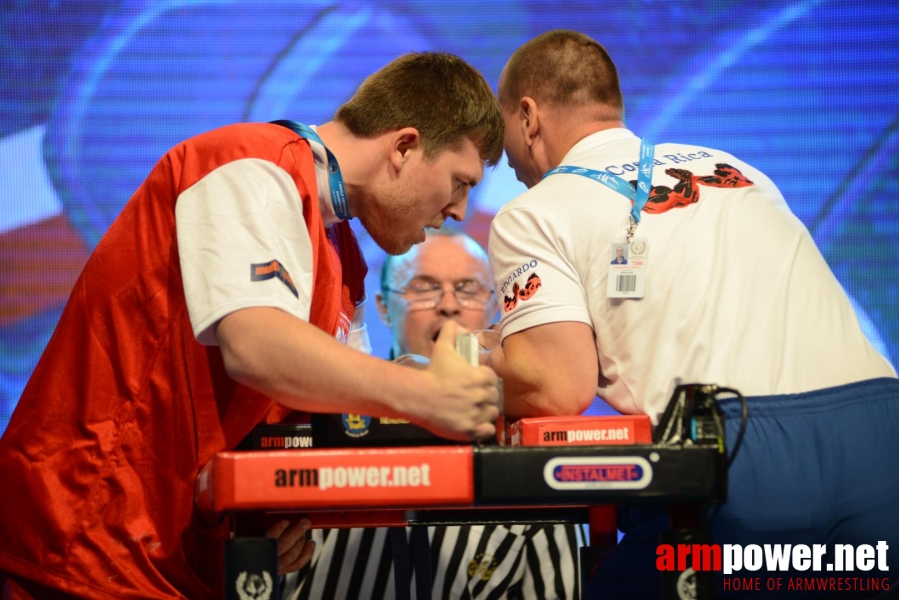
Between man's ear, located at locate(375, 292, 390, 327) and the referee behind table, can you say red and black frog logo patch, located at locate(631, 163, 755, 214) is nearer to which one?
the referee behind table

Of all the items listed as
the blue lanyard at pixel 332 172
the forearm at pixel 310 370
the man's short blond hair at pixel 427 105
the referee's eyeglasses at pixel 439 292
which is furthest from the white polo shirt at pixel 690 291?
the referee's eyeglasses at pixel 439 292

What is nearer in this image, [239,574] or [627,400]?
[239,574]

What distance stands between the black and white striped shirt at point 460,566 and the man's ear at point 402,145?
132 cm

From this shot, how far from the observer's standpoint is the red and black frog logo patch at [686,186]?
6.34 ft

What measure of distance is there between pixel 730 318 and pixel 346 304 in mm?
899

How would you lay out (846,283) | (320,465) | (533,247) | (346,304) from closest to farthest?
(320,465)
(533,247)
(346,304)
(846,283)

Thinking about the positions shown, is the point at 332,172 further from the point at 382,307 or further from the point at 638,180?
the point at 382,307

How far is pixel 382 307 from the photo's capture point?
3.69 meters

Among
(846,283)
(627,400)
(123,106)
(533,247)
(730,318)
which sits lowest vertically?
(627,400)

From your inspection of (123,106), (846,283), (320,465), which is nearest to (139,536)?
(320,465)

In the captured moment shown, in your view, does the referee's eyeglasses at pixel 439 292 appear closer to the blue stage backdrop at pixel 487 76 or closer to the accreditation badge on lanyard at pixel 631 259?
the blue stage backdrop at pixel 487 76

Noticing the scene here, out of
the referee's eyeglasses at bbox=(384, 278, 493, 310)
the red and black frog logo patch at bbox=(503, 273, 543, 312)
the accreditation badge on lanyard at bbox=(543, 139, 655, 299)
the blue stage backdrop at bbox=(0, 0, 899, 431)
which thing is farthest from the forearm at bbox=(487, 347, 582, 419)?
the blue stage backdrop at bbox=(0, 0, 899, 431)

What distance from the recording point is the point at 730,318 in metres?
1.81

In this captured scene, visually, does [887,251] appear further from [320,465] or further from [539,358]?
[320,465]
